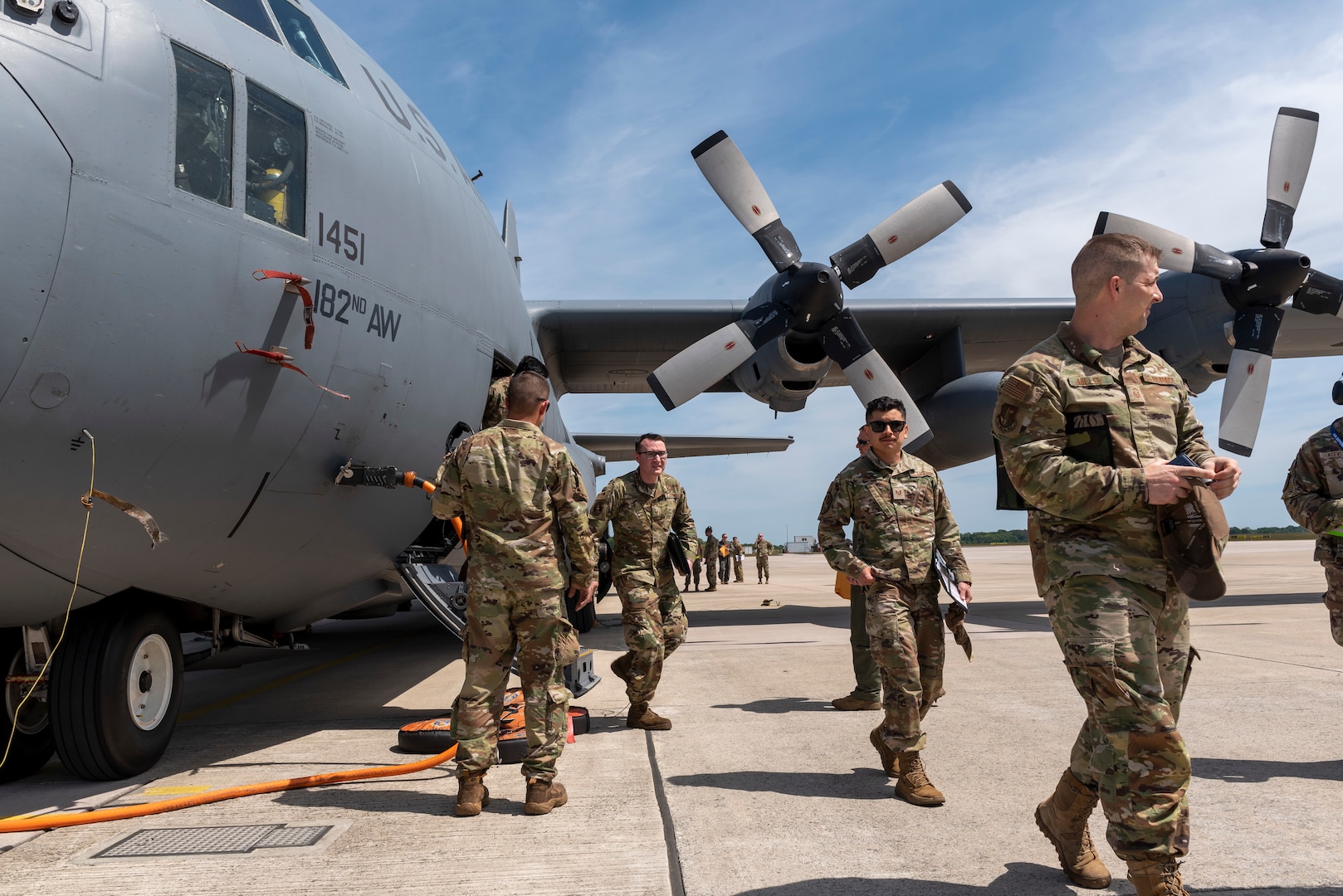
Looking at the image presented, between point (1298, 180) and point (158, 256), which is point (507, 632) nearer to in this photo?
point (158, 256)

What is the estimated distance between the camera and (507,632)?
3.97m

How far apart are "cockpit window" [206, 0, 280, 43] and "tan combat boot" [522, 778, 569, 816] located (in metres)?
3.93

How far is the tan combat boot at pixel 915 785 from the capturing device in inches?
144

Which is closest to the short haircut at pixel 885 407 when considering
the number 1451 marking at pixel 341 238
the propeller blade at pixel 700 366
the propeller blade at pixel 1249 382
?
the number 1451 marking at pixel 341 238

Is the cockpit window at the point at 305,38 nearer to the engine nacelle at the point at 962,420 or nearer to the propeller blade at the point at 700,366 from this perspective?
the propeller blade at the point at 700,366

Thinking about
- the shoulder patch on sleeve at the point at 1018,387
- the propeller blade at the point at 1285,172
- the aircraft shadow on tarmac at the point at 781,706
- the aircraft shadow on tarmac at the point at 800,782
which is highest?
the propeller blade at the point at 1285,172

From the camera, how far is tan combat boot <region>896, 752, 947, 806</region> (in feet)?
12.0

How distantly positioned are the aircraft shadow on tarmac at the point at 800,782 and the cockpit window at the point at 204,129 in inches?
135

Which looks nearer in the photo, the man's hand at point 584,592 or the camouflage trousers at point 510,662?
the camouflage trousers at point 510,662

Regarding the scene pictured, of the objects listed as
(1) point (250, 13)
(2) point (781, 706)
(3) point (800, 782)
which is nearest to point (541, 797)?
(3) point (800, 782)

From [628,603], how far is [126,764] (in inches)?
110

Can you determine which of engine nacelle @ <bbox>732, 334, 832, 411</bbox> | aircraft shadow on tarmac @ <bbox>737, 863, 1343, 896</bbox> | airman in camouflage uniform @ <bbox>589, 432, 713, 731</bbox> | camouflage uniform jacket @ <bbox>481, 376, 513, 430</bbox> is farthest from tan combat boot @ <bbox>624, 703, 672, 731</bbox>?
engine nacelle @ <bbox>732, 334, 832, 411</bbox>

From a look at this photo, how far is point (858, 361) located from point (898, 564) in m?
5.15

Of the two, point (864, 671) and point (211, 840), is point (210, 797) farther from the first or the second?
point (864, 671)
